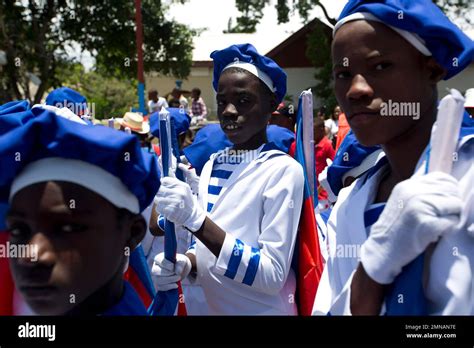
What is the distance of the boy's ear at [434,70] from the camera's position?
1443 millimetres

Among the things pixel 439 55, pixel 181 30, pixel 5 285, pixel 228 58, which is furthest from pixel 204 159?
pixel 181 30

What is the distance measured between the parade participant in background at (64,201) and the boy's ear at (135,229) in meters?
0.08

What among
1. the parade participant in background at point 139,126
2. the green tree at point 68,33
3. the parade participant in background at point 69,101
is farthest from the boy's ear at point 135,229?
the green tree at point 68,33

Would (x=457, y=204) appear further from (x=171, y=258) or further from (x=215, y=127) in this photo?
(x=215, y=127)

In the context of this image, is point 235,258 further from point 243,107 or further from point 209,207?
point 243,107

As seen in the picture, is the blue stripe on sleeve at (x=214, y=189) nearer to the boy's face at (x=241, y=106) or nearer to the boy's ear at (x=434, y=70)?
the boy's face at (x=241, y=106)

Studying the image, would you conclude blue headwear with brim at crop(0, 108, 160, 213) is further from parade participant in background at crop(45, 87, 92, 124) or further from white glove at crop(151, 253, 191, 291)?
Answer: parade participant in background at crop(45, 87, 92, 124)

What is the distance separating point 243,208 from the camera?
2342 mm

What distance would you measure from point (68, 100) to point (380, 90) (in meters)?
2.25

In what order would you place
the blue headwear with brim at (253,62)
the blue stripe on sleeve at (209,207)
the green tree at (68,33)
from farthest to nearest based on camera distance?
the green tree at (68,33)
the blue headwear with brim at (253,62)
the blue stripe on sleeve at (209,207)

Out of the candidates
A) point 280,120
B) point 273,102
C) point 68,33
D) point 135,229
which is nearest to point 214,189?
point 273,102

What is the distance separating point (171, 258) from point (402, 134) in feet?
3.23

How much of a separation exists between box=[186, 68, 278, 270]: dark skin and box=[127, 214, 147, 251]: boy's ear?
0.87 m

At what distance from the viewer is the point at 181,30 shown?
15672 millimetres
